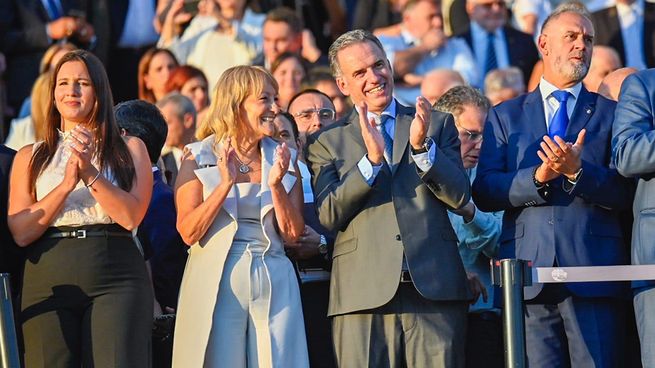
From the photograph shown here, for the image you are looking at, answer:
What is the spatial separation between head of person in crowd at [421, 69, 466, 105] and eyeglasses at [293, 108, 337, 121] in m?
2.06

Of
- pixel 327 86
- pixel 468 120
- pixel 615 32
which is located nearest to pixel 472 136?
pixel 468 120

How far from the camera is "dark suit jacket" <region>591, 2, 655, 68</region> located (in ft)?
38.1

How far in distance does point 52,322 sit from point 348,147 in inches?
64.5

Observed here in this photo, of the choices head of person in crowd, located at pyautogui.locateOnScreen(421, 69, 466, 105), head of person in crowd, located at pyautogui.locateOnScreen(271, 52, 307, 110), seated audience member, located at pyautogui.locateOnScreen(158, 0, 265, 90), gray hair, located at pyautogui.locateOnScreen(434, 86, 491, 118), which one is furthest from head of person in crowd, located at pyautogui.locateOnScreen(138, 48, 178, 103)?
gray hair, located at pyautogui.locateOnScreen(434, 86, 491, 118)

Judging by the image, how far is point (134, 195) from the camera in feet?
19.9

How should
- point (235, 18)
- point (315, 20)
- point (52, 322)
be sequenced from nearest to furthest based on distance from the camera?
point (52, 322), point (235, 18), point (315, 20)

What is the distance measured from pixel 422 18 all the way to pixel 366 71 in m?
5.32

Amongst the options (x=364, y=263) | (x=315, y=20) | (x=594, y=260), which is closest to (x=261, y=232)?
(x=364, y=263)

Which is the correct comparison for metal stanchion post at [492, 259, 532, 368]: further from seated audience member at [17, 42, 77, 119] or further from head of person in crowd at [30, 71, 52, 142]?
seated audience member at [17, 42, 77, 119]

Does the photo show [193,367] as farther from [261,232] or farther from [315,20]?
[315,20]

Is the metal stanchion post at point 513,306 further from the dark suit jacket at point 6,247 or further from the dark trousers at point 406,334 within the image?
the dark suit jacket at point 6,247

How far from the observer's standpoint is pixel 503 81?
10172 millimetres

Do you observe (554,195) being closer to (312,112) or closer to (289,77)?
Answer: (312,112)

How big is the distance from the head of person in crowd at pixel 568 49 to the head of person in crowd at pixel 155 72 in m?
4.77
